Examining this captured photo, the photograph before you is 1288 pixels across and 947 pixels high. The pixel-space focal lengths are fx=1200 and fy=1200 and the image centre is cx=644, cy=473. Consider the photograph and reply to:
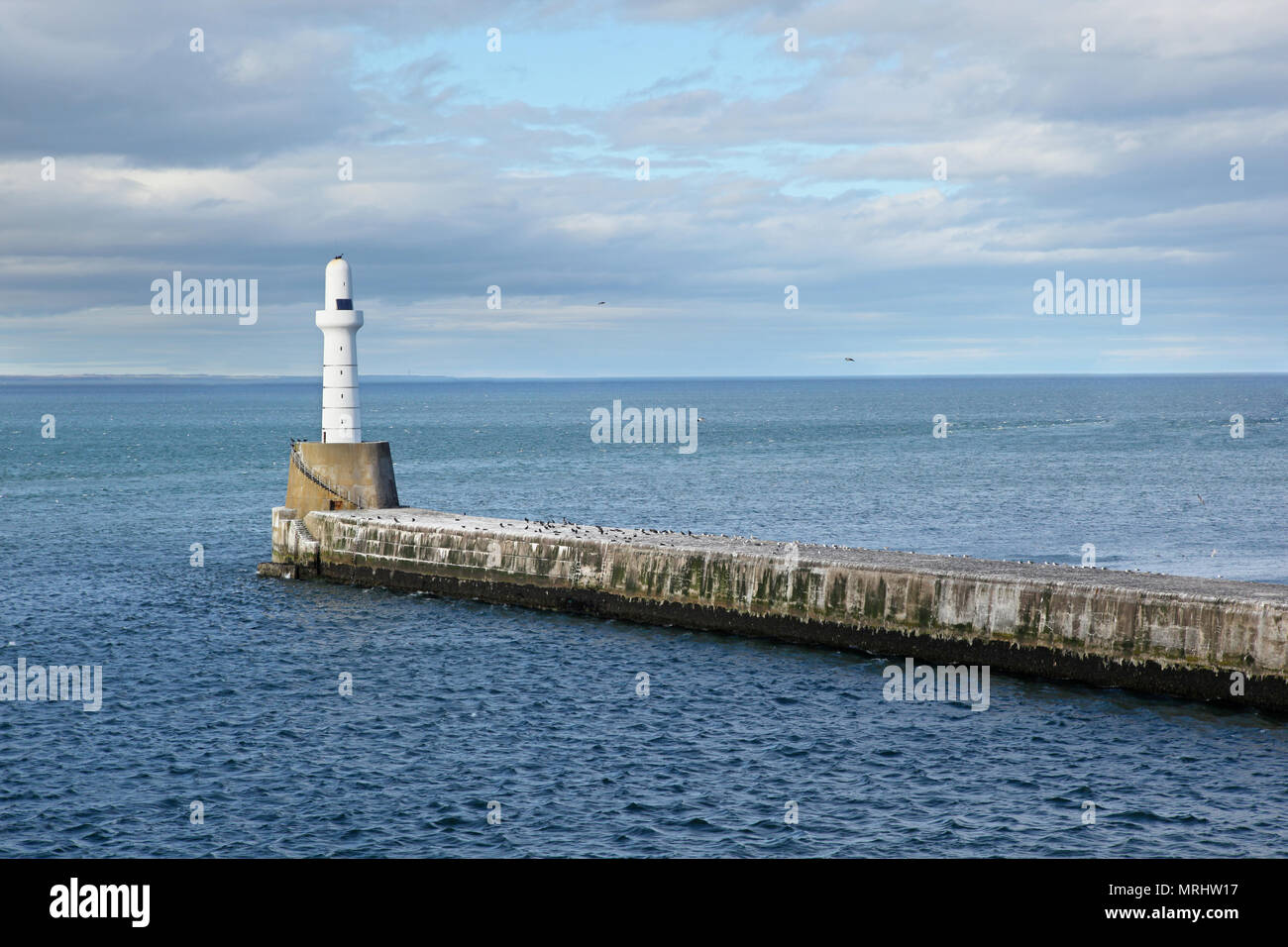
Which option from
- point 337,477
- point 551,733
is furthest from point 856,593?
point 337,477

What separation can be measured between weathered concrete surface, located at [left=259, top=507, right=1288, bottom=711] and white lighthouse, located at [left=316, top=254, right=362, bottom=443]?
3845mm

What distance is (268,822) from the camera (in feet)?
66.8

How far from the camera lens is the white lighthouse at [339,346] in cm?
4562

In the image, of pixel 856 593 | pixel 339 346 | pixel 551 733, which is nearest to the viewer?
pixel 551 733

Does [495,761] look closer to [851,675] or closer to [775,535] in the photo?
[851,675]

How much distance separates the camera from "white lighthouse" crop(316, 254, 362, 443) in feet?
150

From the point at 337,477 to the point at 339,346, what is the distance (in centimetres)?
503

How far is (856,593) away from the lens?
3278cm

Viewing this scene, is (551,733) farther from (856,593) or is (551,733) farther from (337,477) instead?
(337,477)

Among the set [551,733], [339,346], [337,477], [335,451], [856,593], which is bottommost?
[551,733]

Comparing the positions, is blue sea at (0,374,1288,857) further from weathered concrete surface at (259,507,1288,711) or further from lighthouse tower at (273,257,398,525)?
lighthouse tower at (273,257,398,525)

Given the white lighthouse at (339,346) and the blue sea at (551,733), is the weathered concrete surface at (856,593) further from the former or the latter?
the white lighthouse at (339,346)
